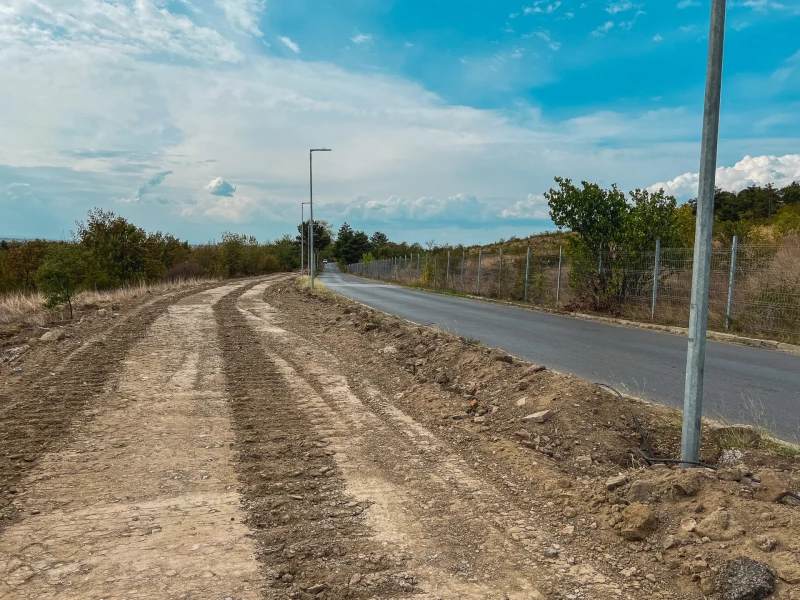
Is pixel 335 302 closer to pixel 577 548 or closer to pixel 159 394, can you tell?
pixel 159 394

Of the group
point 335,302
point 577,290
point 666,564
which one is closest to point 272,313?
point 335,302

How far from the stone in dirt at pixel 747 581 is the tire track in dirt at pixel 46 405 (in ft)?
13.8

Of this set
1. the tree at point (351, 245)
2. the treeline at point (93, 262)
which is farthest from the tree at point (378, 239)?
the treeline at point (93, 262)

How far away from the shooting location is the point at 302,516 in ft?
12.9

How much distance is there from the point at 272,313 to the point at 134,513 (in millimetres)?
14716

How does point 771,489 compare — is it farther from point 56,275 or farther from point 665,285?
point 56,275

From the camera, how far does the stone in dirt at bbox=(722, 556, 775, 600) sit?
297 cm

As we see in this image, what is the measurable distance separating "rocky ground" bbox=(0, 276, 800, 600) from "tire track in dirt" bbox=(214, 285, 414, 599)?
17 millimetres

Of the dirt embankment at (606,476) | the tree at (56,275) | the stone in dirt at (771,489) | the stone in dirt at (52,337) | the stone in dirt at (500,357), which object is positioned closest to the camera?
the dirt embankment at (606,476)

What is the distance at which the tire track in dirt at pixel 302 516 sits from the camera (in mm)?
3154

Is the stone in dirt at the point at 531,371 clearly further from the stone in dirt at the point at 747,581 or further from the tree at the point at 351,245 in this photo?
the tree at the point at 351,245

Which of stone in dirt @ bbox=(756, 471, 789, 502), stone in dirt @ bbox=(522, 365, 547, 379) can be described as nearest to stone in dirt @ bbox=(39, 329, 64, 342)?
stone in dirt @ bbox=(522, 365, 547, 379)

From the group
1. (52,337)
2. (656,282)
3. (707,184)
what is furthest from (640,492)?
(656,282)

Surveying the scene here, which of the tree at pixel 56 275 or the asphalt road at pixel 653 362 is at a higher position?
the tree at pixel 56 275
